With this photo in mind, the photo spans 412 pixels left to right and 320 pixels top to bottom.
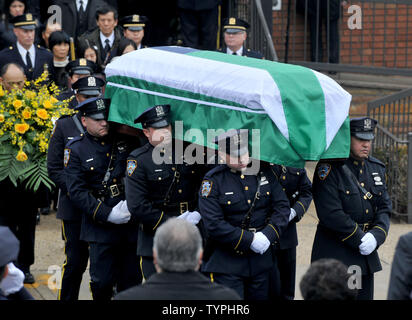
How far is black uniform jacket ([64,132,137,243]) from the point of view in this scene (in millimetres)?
5875

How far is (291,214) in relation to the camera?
5.90m

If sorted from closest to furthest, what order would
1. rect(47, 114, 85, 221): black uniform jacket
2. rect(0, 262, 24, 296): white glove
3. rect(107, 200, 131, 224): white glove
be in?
rect(0, 262, 24, 296): white glove, rect(107, 200, 131, 224): white glove, rect(47, 114, 85, 221): black uniform jacket

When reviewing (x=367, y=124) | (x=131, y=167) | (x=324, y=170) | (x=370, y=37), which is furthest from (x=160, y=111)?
(x=370, y=37)

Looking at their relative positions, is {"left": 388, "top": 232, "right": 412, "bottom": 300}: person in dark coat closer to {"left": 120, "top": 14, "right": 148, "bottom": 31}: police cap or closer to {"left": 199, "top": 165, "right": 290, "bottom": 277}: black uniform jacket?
{"left": 199, "top": 165, "right": 290, "bottom": 277}: black uniform jacket

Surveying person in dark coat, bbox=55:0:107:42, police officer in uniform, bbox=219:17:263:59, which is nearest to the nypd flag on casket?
police officer in uniform, bbox=219:17:263:59

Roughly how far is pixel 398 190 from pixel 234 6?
3713mm

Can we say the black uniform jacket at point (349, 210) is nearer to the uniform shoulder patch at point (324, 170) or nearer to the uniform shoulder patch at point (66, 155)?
the uniform shoulder patch at point (324, 170)

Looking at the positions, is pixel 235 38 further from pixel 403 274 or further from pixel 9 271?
pixel 9 271

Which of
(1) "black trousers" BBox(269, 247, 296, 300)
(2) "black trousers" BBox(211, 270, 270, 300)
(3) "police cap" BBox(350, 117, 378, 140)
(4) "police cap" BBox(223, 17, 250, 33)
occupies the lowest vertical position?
→ (1) "black trousers" BBox(269, 247, 296, 300)

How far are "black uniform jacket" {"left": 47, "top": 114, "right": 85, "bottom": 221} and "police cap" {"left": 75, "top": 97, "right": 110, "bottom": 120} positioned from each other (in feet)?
1.33

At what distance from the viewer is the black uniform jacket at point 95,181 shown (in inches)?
231

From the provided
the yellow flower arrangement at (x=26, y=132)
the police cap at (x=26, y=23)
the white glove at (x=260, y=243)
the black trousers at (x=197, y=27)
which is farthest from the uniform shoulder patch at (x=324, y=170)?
the black trousers at (x=197, y=27)

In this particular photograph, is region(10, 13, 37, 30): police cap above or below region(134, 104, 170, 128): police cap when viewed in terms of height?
above

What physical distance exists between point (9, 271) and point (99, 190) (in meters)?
2.18
